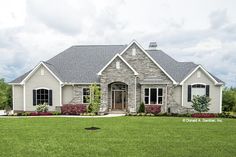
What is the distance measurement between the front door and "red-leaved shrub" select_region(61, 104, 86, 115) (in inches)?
129

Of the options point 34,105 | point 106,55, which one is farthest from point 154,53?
point 34,105

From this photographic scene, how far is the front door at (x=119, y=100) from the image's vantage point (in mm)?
28750

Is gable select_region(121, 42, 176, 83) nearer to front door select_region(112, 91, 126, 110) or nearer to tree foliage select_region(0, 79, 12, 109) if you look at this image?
front door select_region(112, 91, 126, 110)

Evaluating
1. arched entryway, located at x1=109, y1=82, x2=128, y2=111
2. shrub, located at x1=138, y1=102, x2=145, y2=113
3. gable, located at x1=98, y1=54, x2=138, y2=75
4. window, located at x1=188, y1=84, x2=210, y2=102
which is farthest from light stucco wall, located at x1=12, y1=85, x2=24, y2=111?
window, located at x1=188, y1=84, x2=210, y2=102

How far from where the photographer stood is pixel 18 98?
1145 inches

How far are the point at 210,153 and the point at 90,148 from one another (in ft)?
14.2

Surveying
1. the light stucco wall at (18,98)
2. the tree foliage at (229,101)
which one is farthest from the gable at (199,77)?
the light stucco wall at (18,98)

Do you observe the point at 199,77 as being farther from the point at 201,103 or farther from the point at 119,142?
the point at 119,142

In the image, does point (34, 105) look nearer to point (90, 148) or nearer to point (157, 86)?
point (157, 86)

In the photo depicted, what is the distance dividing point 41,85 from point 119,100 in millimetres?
7877

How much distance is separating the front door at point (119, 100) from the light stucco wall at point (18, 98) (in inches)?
367

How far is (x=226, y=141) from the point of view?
482 inches

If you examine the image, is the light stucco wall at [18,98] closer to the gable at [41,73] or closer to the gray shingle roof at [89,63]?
the gray shingle roof at [89,63]

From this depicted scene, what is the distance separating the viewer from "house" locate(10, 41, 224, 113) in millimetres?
A: 27406
